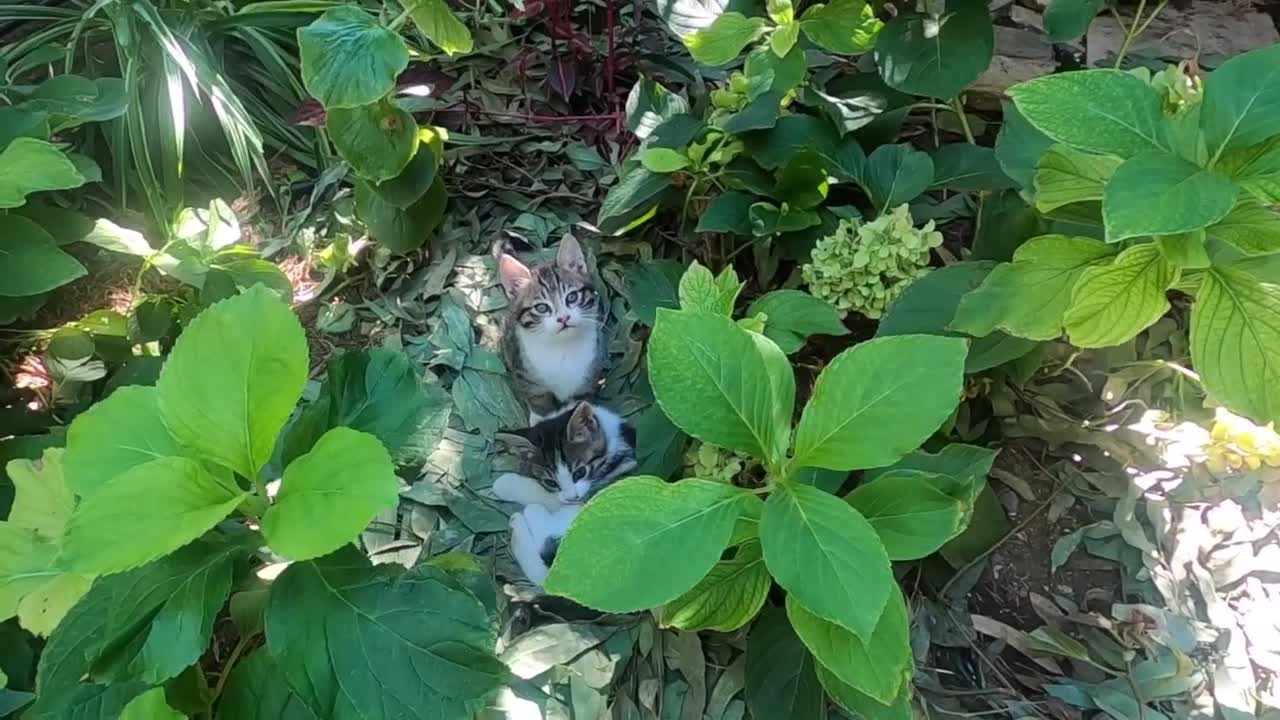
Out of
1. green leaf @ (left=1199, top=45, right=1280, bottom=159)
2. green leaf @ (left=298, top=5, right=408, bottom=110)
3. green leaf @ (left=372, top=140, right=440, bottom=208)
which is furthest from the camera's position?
green leaf @ (left=372, top=140, right=440, bottom=208)

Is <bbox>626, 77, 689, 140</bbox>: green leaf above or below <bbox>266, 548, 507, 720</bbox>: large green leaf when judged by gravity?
above

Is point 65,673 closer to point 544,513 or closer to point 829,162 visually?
point 544,513

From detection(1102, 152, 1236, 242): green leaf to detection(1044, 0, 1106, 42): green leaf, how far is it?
1.27ft

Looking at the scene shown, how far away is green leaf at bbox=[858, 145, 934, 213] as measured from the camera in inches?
42.5

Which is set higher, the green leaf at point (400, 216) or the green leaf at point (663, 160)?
the green leaf at point (663, 160)

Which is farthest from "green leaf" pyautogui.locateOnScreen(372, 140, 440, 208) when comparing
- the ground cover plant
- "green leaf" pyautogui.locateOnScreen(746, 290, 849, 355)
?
"green leaf" pyautogui.locateOnScreen(746, 290, 849, 355)

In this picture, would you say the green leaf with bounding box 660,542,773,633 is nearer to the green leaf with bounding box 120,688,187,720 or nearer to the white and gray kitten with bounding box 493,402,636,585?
the white and gray kitten with bounding box 493,402,636,585

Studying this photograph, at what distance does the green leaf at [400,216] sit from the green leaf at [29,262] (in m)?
0.41

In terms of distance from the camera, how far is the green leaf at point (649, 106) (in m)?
1.21

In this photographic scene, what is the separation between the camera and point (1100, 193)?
799mm

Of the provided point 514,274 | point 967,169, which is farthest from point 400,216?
point 967,169


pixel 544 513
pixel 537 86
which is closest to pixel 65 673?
pixel 544 513

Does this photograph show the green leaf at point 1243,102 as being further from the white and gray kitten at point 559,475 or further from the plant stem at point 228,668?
the plant stem at point 228,668

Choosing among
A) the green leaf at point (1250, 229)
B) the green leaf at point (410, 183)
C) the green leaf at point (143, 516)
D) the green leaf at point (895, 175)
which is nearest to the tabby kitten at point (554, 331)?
the green leaf at point (410, 183)
